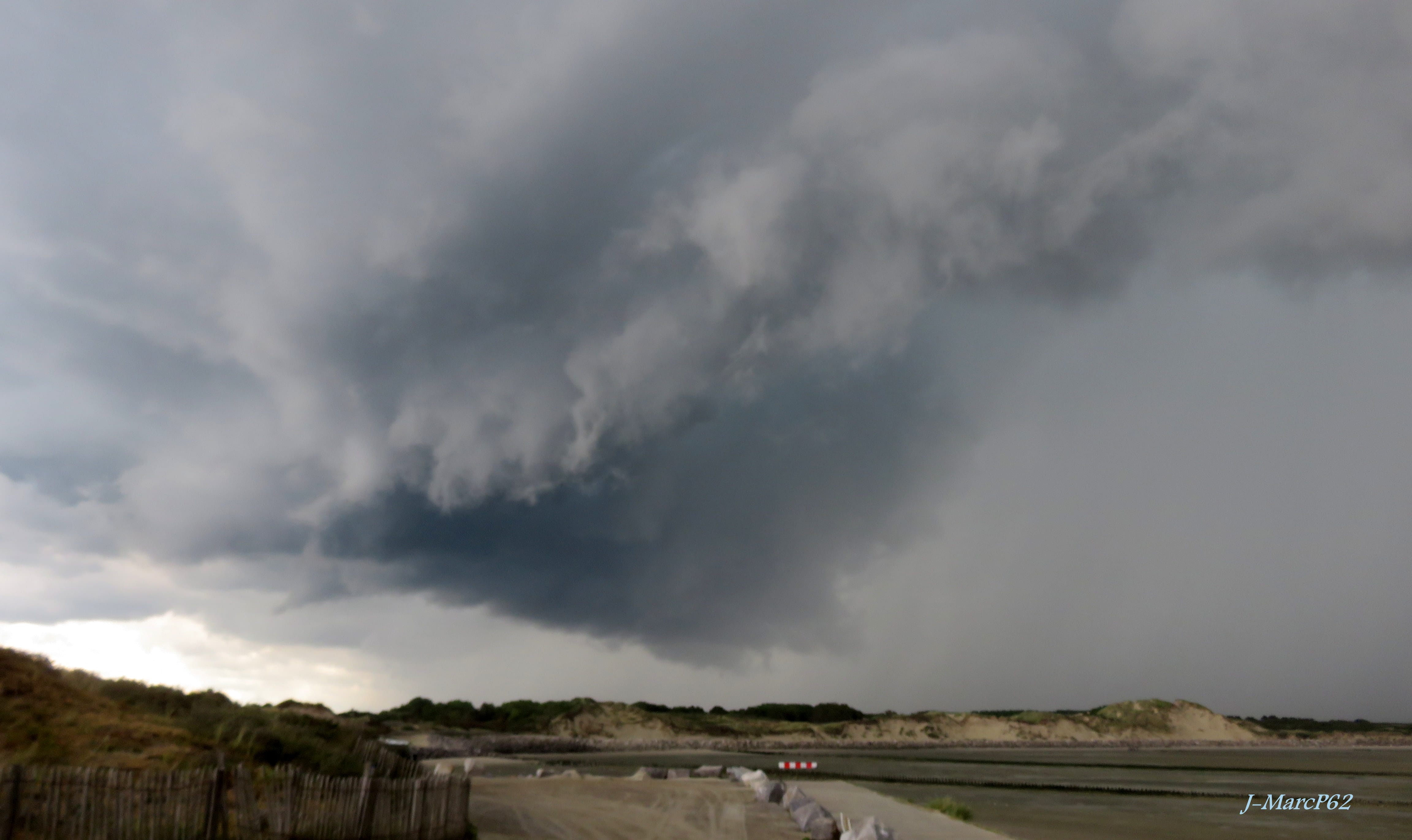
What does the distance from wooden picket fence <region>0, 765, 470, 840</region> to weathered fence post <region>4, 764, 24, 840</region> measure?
0.4 inches

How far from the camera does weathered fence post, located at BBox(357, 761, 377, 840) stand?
43.9ft

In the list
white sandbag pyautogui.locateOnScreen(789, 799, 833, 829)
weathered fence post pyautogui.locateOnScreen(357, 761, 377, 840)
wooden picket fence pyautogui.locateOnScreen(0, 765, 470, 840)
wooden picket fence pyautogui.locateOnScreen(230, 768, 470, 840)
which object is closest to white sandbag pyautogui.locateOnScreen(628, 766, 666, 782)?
white sandbag pyautogui.locateOnScreen(789, 799, 833, 829)

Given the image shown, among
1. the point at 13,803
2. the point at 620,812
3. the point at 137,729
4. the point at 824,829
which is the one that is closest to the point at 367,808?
the point at 13,803

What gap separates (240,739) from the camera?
1642cm

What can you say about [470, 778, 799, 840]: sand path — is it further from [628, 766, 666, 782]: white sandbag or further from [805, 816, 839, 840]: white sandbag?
[628, 766, 666, 782]: white sandbag

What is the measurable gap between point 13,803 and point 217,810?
97.4 inches

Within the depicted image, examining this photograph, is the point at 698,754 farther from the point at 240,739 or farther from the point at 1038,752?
the point at 240,739

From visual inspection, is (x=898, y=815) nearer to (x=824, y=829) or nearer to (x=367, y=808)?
(x=824, y=829)

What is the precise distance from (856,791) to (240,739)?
1045 inches

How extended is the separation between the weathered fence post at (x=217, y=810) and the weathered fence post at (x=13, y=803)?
2.25 m

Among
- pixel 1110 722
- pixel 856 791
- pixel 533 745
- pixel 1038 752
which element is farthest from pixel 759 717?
pixel 856 791

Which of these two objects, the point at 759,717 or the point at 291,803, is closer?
the point at 291,803

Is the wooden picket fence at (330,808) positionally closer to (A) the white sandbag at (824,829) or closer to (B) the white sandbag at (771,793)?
(A) the white sandbag at (824,829)

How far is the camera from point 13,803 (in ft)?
35.6
